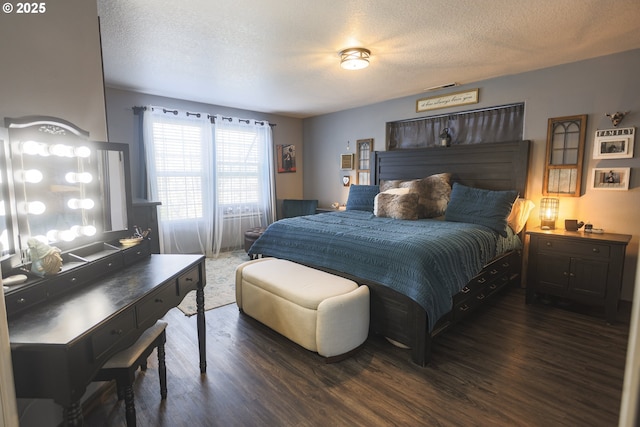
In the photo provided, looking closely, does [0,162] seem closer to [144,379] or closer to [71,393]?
[71,393]

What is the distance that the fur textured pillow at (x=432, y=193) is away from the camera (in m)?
3.69

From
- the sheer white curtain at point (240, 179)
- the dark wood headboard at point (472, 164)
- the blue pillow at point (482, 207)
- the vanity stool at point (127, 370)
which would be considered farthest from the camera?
the sheer white curtain at point (240, 179)

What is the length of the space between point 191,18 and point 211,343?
2.42m

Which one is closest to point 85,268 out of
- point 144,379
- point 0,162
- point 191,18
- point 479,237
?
point 0,162

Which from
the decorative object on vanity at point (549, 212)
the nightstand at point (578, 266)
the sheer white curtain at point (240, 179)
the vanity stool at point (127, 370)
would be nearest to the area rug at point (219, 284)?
the sheer white curtain at point (240, 179)

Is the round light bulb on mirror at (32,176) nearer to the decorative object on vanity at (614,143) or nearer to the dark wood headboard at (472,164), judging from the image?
the dark wood headboard at (472,164)

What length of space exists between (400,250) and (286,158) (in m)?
4.08

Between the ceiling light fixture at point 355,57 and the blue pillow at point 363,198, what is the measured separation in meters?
1.83

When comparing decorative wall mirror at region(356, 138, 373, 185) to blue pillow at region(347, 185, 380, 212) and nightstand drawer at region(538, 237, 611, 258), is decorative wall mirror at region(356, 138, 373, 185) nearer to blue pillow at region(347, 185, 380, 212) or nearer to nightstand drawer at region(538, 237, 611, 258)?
blue pillow at region(347, 185, 380, 212)

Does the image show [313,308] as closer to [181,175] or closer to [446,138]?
[446,138]

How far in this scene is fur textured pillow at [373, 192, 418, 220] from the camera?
3.52 meters

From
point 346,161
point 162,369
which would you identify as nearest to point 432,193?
point 346,161

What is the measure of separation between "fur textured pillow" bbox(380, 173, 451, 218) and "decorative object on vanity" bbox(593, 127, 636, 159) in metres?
1.40

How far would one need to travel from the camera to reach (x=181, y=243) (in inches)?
189
